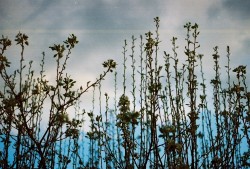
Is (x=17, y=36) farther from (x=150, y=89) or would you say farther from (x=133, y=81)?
(x=133, y=81)

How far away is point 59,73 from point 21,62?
1.27m

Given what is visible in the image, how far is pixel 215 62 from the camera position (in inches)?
195

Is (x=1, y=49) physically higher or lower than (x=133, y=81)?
lower

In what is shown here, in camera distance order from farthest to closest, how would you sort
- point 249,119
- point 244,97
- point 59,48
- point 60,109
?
point 244,97 < point 249,119 < point 59,48 < point 60,109

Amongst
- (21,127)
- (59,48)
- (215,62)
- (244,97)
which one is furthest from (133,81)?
(21,127)

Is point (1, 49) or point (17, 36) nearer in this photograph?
point (1, 49)

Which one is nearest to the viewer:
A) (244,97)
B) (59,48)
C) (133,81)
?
(59,48)

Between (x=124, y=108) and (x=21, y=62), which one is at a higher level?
(x=21, y=62)

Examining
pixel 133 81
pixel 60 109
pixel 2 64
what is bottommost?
pixel 60 109

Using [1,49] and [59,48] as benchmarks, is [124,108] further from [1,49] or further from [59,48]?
[1,49]

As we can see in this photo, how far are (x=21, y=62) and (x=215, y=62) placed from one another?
379cm

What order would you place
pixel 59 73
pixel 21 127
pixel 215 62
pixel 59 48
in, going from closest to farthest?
1. pixel 21 127
2. pixel 59 73
3. pixel 59 48
4. pixel 215 62

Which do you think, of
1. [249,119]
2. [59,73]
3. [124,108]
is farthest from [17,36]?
[249,119]

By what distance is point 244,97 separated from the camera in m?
3.74
